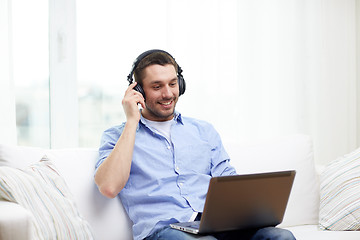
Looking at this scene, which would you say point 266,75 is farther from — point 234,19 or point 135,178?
point 135,178

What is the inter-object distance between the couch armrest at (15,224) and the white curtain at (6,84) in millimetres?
1237

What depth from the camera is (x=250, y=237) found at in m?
1.79

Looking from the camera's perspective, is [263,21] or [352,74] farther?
[352,74]

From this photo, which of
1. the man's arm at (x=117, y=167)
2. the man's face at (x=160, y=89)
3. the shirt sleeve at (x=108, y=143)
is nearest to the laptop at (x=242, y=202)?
the man's arm at (x=117, y=167)

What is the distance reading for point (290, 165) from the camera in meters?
2.44

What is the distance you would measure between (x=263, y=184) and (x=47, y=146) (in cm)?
160

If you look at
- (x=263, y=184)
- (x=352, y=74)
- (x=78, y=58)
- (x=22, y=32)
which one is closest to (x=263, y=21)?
(x=352, y=74)

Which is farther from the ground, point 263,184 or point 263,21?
point 263,21

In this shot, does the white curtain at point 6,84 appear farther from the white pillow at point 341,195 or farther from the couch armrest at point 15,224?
the white pillow at point 341,195

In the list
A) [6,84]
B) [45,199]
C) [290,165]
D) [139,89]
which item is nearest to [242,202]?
[45,199]

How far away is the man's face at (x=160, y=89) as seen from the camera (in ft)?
6.90

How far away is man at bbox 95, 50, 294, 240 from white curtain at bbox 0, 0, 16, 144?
0.73m

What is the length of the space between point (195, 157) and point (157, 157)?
0.57 feet

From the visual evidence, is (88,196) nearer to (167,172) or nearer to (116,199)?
(116,199)
